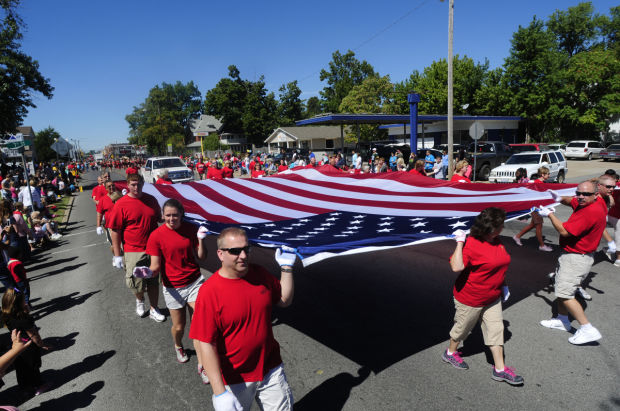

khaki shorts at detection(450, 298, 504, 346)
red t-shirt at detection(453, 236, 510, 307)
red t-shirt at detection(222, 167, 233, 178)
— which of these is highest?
red t-shirt at detection(222, 167, 233, 178)

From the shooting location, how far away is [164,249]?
3.80 m

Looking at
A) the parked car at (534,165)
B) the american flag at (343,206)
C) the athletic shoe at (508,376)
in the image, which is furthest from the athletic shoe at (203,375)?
the parked car at (534,165)

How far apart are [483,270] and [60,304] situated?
661cm

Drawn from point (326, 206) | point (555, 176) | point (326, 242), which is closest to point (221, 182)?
point (326, 206)

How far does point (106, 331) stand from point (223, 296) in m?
3.89

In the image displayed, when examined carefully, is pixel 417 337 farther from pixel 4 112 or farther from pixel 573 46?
pixel 573 46

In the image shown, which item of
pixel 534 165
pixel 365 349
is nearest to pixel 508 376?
pixel 365 349

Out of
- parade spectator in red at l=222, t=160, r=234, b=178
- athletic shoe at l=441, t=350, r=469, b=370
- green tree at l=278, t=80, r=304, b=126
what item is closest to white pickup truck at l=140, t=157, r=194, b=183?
parade spectator in red at l=222, t=160, r=234, b=178

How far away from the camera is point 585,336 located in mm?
3984

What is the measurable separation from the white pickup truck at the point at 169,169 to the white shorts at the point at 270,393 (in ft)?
57.9

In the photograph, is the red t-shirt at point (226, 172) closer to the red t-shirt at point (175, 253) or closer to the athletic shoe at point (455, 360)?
the red t-shirt at point (175, 253)

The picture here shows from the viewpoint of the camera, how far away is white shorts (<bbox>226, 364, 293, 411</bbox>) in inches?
91.6

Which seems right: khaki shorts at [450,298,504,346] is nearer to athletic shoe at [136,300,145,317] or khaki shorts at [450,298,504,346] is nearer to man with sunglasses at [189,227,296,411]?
man with sunglasses at [189,227,296,411]

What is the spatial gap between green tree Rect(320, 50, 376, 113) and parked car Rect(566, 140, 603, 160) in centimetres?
5010
